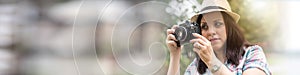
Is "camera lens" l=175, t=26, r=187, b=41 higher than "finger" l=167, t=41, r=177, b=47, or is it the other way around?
"camera lens" l=175, t=26, r=187, b=41

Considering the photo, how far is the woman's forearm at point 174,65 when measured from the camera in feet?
3.05

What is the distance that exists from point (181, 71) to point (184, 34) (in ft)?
0.34

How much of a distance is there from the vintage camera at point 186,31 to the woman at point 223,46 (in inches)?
0.4

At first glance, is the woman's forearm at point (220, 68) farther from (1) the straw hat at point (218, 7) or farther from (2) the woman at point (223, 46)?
(1) the straw hat at point (218, 7)

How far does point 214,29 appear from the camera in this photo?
868 millimetres

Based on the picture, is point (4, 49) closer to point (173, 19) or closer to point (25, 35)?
point (25, 35)

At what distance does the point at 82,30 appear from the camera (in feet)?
4.23

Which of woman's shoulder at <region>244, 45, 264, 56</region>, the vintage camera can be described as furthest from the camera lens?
woman's shoulder at <region>244, 45, 264, 56</region>

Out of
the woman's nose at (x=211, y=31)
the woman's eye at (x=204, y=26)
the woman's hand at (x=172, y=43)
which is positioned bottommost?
the woman's hand at (x=172, y=43)

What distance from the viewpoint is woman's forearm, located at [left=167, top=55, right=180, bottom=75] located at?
929 millimetres

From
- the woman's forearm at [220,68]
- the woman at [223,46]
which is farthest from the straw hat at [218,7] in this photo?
the woman's forearm at [220,68]

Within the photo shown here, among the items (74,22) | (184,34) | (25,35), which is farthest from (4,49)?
(184,34)

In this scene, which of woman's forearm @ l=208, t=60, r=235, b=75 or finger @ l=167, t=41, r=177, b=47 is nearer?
woman's forearm @ l=208, t=60, r=235, b=75

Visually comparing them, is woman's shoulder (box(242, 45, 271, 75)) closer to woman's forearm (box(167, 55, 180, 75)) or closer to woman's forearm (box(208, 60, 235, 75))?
woman's forearm (box(208, 60, 235, 75))
